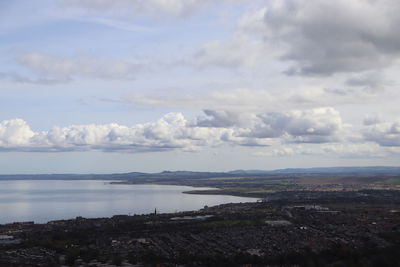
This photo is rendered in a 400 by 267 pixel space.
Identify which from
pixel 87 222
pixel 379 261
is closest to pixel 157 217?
pixel 87 222

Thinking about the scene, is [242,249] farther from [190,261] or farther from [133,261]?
[133,261]

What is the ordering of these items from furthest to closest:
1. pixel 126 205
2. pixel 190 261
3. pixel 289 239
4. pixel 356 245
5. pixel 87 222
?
pixel 126 205 < pixel 87 222 < pixel 289 239 < pixel 356 245 < pixel 190 261

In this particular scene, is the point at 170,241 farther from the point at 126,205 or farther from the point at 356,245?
the point at 126,205

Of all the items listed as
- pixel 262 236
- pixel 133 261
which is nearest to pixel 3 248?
pixel 133 261

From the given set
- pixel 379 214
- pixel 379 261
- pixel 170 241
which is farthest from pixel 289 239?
pixel 379 214

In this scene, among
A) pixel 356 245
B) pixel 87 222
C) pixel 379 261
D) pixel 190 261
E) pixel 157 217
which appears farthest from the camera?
pixel 157 217

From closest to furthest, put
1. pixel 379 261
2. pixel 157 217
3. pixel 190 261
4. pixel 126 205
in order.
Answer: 1. pixel 379 261
2. pixel 190 261
3. pixel 157 217
4. pixel 126 205

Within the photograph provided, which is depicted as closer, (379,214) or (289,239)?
(289,239)

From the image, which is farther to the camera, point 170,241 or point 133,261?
point 170,241

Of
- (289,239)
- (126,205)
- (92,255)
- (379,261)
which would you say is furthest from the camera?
(126,205)
